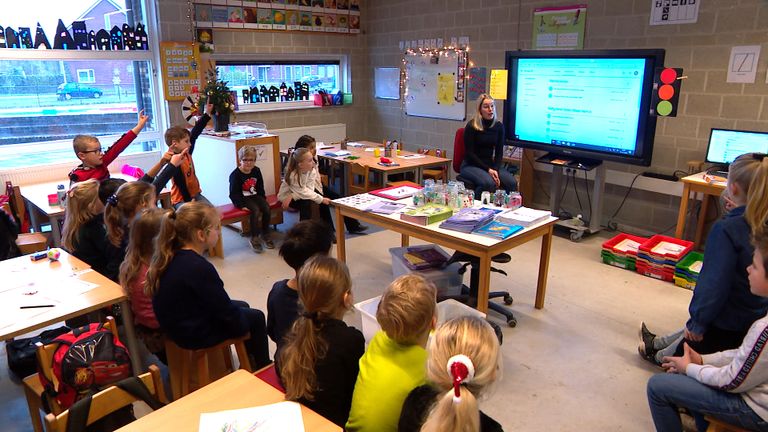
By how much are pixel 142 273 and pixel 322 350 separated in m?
1.19

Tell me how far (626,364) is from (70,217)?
3.18 metres

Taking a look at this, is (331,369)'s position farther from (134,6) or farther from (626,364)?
(134,6)

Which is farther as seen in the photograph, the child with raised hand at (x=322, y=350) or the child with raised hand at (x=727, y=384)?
the child with raised hand at (x=727, y=384)

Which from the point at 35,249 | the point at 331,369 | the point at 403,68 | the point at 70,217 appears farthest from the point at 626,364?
the point at 403,68

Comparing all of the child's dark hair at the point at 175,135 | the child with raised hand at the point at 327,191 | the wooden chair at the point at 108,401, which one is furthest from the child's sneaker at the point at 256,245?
the wooden chair at the point at 108,401

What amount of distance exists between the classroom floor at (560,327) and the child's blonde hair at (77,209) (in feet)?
2.61

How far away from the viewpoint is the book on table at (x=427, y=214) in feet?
10.8

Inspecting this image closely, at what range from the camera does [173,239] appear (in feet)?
7.57

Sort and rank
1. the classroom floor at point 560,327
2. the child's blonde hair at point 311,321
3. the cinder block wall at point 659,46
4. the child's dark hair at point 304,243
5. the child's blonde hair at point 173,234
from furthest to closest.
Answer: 1. the cinder block wall at point 659,46
2. the classroom floor at point 560,327
3. the child's dark hair at point 304,243
4. the child's blonde hair at point 173,234
5. the child's blonde hair at point 311,321

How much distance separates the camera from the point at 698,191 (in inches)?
166

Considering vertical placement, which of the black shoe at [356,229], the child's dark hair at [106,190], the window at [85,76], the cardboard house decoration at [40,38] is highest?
the cardboard house decoration at [40,38]

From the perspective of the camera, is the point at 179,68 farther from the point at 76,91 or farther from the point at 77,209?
the point at 77,209

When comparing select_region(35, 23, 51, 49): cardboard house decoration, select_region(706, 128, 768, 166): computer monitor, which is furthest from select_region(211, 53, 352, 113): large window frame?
select_region(706, 128, 768, 166): computer monitor

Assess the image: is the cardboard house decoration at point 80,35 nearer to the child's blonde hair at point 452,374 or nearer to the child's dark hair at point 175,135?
the child's dark hair at point 175,135
